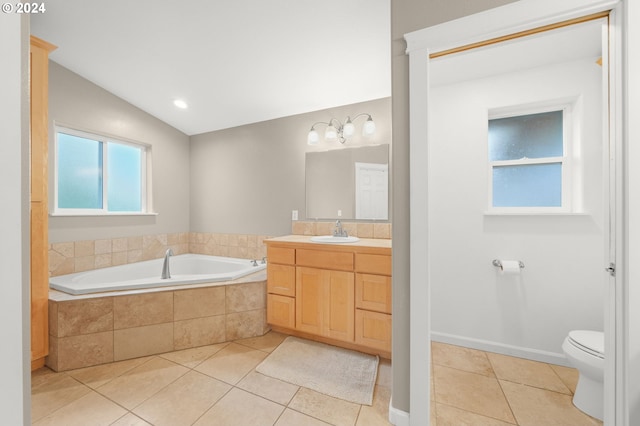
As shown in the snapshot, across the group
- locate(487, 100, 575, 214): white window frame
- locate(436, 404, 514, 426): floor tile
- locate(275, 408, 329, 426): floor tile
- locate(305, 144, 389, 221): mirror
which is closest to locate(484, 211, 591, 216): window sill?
locate(487, 100, 575, 214): white window frame

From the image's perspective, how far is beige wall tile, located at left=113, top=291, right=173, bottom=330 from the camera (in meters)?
2.01

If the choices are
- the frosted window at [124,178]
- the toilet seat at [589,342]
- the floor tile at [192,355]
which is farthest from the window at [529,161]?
the frosted window at [124,178]

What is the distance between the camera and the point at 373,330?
2057 mm

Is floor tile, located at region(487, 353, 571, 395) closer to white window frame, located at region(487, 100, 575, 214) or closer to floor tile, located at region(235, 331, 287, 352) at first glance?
white window frame, located at region(487, 100, 575, 214)

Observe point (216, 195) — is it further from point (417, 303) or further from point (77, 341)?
point (417, 303)

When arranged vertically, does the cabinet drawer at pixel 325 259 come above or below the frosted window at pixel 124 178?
below

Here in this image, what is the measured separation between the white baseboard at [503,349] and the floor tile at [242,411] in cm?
152

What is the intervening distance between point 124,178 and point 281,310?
2.48 meters

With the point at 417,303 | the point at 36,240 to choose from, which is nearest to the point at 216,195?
the point at 36,240

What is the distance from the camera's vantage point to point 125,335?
2025mm

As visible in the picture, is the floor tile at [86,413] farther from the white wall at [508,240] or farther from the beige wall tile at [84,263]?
the white wall at [508,240]
